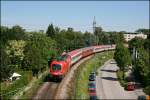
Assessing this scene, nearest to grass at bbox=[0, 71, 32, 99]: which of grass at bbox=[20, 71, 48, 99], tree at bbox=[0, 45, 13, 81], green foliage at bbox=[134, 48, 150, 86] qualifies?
grass at bbox=[20, 71, 48, 99]

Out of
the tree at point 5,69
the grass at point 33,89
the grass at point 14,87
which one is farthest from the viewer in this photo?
the tree at point 5,69

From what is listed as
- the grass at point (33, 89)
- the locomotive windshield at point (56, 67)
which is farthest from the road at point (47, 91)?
the locomotive windshield at point (56, 67)

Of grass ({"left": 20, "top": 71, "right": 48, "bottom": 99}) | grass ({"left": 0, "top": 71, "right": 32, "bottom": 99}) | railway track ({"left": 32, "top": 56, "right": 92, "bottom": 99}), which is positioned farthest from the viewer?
grass ({"left": 0, "top": 71, "right": 32, "bottom": 99})

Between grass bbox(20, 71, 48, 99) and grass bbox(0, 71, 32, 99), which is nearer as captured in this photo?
grass bbox(20, 71, 48, 99)

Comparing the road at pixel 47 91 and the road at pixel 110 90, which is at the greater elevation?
the road at pixel 47 91

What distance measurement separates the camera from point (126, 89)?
210 ft

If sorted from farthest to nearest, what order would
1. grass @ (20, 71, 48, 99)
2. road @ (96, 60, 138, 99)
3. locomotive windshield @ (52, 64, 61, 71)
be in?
locomotive windshield @ (52, 64, 61, 71) < road @ (96, 60, 138, 99) < grass @ (20, 71, 48, 99)

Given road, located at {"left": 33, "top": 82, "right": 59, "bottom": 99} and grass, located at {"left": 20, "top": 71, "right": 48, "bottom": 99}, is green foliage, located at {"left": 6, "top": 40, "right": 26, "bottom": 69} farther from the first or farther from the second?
road, located at {"left": 33, "top": 82, "right": 59, "bottom": 99}

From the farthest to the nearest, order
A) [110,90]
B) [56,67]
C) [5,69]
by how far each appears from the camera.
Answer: [5,69]
[110,90]
[56,67]

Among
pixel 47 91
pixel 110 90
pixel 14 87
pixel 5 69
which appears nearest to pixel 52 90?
pixel 47 91

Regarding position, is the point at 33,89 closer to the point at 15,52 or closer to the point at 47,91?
the point at 47,91

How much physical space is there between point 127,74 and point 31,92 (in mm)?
40098

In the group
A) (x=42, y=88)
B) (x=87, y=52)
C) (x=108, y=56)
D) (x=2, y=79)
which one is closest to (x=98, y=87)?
(x=42, y=88)

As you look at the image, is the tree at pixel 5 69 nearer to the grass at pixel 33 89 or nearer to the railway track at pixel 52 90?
the grass at pixel 33 89
